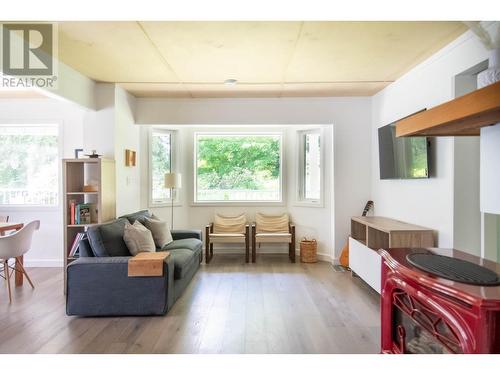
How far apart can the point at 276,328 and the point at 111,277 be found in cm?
159

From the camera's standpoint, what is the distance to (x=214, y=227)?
5.06 m

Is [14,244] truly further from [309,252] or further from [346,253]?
[346,253]

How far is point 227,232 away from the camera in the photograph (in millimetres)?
5004

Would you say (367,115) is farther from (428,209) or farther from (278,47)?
(278,47)

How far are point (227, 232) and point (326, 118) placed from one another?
2469 mm

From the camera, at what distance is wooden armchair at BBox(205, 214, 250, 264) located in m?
4.64

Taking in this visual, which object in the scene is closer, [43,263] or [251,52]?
[251,52]

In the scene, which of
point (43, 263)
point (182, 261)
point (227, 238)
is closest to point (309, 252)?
point (227, 238)

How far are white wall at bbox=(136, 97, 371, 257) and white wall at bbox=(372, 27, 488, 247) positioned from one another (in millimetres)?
494

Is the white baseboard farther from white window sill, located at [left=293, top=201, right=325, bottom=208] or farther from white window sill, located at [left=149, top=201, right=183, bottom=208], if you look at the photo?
white window sill, located at [left=293, top=201, right=325, bottom=208]

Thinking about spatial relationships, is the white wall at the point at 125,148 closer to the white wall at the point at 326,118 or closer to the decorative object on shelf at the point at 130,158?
the decorative object on shelf at the point at 130,158

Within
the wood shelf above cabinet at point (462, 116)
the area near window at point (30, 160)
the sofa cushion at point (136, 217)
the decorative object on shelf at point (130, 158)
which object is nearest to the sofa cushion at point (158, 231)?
the sofa cushion at point (136, 217)

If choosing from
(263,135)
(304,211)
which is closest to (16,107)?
(263,135)
